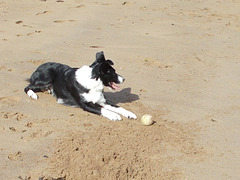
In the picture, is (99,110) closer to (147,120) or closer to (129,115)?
(129,115)

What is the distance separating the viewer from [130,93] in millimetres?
7156

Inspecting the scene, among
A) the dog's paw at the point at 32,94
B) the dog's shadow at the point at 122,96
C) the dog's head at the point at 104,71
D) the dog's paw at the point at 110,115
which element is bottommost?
the dog's shadow at the point at 122,96

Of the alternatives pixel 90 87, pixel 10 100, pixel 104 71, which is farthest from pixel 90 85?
pixel 10 100

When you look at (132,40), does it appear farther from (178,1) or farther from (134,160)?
(134,160)

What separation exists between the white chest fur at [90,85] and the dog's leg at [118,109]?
0.47 feet

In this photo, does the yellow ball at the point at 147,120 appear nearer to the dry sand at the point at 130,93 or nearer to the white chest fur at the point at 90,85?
the dry sand at the point at 130,93

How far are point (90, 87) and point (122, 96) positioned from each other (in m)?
0.89

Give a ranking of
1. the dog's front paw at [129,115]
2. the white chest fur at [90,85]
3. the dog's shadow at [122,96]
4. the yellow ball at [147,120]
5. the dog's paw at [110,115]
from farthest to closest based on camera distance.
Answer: the dog's shadow at [122,96]
the white chest fur at [90,85]
the dog's front paw at [129,115]
the dog's paw at [110,115]
the yellow ball at [147,120]

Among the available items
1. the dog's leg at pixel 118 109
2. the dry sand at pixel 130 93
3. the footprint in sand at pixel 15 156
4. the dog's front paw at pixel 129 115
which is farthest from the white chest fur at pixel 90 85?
the footprint in sand at pixel 15 156

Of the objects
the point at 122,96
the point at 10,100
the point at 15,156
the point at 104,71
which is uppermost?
the point at 104,71

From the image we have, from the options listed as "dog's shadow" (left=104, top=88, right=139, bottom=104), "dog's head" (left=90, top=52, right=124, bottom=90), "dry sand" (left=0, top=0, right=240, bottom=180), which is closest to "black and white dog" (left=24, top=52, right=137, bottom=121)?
"dog's head" (left=90, top=52, right=124, bottom=90)

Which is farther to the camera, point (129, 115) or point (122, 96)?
point (122, 96)

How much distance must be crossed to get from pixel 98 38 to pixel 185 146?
5127 mm

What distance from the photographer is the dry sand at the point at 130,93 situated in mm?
4961
